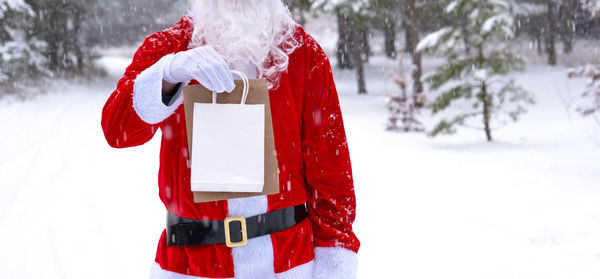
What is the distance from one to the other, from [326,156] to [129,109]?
0.64 metres

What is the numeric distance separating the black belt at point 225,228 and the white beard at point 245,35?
1.38 ft

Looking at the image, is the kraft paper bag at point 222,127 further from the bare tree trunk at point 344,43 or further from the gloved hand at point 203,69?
the bare tree trunk at point 344,43

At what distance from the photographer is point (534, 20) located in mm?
28516

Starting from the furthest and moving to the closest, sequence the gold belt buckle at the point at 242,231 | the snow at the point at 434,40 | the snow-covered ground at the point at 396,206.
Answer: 1. the snow at the point at 434,40
2. the snow-covered ground at the point at 396,206
3. the gold belt buckle at the point at 242,231

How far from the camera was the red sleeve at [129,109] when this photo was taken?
1367 mm

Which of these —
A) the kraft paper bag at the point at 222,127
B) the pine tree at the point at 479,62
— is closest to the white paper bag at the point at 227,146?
the kraft paper bag at the point at 222,127

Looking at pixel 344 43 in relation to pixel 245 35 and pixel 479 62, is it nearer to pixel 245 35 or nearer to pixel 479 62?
pixel 479 62

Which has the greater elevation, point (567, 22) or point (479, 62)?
point (567, 22)

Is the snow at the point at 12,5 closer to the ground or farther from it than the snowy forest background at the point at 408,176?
farther from it

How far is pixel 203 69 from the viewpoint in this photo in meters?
1.27

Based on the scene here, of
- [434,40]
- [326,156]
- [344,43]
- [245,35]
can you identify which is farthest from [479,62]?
[344,43]

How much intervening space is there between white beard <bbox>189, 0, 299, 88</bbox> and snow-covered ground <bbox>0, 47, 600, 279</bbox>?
3.14 metres

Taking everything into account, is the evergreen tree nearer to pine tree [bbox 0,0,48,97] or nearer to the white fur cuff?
pine tree [bbox 0,0,48,97]

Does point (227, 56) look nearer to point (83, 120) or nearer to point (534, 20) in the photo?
point (83, 120)
